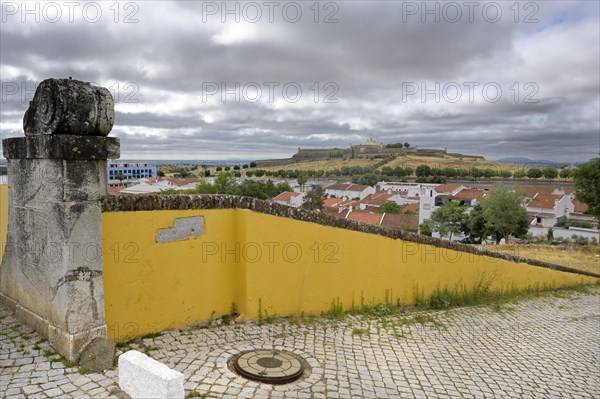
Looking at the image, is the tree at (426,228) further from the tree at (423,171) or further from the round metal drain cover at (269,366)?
the tree at (423,171)

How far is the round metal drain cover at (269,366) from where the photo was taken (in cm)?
404

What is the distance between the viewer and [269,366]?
430 cm

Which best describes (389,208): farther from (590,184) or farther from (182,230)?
(182,230)

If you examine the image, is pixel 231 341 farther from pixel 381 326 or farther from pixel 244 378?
pixel 381 326

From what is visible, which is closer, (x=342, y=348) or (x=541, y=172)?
(x=342, y=348)

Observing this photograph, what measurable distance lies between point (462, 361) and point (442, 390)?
1.00 meters

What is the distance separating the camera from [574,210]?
197 ft

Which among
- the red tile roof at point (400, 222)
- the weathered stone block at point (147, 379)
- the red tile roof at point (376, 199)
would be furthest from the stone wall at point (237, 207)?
the red tile roof at point (376, 199)

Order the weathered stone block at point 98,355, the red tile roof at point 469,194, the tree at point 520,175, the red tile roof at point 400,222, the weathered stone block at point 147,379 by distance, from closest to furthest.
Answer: the weathered stone block at point 147,379
the weathered stone block at point 98,355
the red tile roof at point 400,222
the red tile roof at point 469,194
the tree at point 520,175

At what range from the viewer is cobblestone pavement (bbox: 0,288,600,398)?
12.4 ft

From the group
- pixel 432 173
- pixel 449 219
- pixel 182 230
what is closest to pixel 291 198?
pixel 449 219

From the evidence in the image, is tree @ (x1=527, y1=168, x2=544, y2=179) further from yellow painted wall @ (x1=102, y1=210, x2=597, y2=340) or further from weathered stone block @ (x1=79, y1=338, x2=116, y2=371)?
weathered stone block @ (x1=79, y1=338, x2=116, y2=371)

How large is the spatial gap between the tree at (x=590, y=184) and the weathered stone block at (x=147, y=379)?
26.6 m

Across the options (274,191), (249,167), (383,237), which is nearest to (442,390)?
(383,237)
